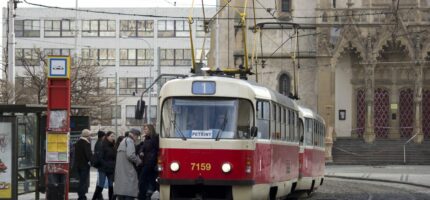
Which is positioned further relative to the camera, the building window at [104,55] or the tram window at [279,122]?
the building window at [104,55]

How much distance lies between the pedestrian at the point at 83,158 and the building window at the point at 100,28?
82.4 m

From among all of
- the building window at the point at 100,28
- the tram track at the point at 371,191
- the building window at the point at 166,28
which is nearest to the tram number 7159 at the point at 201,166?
the tram track at the point at 371,191

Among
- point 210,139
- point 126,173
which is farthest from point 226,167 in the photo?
point 126,173

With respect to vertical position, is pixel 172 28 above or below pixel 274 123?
above

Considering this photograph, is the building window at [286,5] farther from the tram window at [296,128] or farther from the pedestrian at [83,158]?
the pedestrian at [83,158]

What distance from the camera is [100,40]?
352ft

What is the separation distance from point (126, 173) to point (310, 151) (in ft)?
40.4

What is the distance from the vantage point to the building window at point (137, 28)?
10744 centimetres

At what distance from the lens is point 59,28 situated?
106 metres

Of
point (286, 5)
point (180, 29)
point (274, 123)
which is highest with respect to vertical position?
point (180, 29)

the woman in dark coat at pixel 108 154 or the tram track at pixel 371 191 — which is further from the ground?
the woman in dark coat at pixel 108 154

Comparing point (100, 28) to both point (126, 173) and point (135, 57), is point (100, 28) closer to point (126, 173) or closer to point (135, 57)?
point (135, 57)

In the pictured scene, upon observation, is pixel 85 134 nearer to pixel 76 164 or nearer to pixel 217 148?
pixel 76 164

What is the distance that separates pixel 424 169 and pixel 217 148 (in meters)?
39.4
